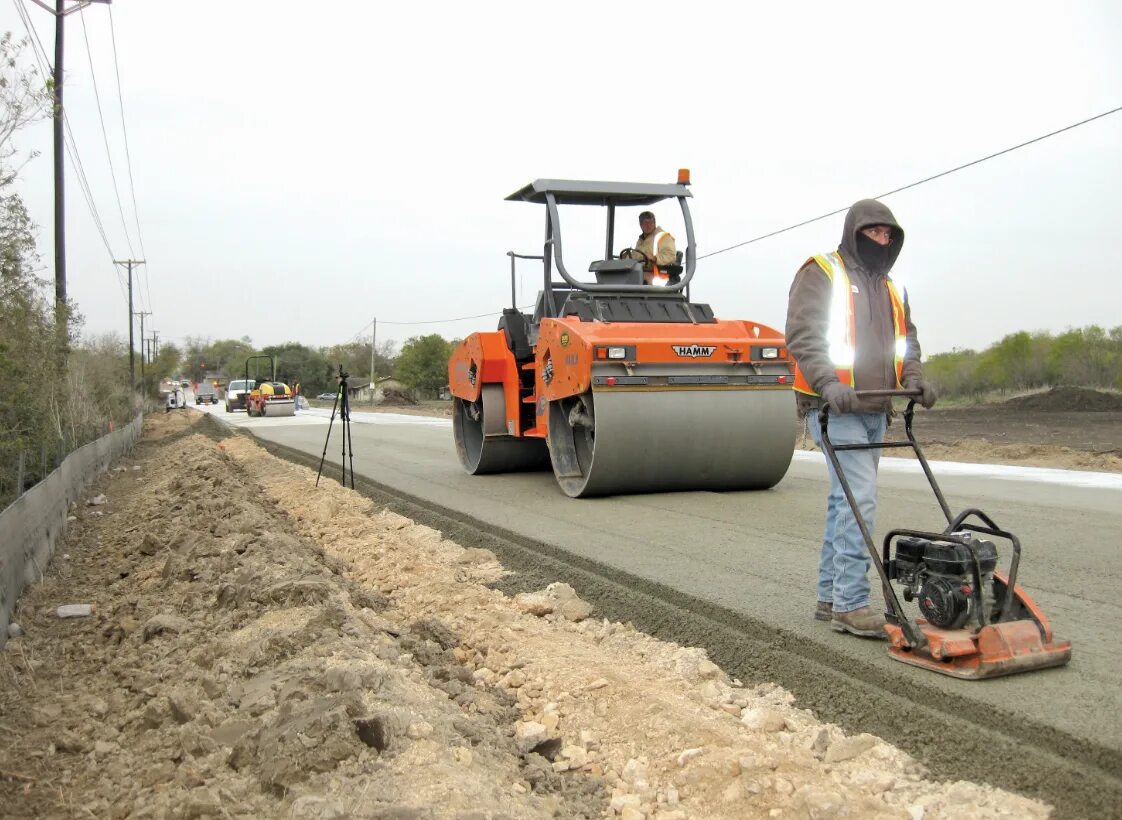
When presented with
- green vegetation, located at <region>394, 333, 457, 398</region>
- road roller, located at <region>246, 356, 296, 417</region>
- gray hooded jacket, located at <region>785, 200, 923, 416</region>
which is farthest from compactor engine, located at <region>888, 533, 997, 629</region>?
green vegetation, located at <region>394, 333, 457, 398</region>

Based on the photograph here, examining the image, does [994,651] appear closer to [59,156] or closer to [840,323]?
[840,323]

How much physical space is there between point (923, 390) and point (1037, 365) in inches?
1780

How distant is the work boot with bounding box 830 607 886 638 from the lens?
4.29m

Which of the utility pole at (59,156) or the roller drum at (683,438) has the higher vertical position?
the utility pole at (59,156)

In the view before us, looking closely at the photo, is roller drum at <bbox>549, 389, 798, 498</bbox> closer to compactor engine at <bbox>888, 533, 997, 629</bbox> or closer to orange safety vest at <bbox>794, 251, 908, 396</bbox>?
orange safety vest at <bbox>794, 251, 908, 396</bbox>

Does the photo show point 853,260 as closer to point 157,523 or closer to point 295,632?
point 295,632

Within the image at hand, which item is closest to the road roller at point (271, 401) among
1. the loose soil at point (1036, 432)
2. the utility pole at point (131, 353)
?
the utility pole at point (131, 353)

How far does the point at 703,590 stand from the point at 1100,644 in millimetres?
1907

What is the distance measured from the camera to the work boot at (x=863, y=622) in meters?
4.29

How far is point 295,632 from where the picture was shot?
476cm

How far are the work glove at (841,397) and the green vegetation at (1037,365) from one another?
4033cm

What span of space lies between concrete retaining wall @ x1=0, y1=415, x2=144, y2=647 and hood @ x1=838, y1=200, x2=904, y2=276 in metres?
5.05

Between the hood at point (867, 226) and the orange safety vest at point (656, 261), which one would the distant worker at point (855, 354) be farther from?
the orange safety vest at point (656, 261)

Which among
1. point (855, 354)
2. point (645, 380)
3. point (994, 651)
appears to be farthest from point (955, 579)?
point (645, 380)
